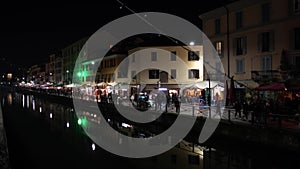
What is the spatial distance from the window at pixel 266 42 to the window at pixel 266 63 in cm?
77

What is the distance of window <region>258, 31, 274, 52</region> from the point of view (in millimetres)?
33625

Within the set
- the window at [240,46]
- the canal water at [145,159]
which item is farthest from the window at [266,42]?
the canal water at [145,159]

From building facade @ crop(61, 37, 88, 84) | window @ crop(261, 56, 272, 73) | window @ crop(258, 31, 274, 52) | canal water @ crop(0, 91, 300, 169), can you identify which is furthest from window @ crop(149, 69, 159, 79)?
building facade @ crop(61, 37, 88, 84)

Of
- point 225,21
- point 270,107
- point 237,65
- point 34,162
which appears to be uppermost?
point 225,21

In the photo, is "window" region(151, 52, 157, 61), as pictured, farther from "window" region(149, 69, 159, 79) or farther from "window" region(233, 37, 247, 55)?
"window" region(233, 37, 247, 55)

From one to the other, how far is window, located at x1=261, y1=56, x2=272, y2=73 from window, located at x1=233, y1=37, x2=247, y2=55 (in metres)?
2.83

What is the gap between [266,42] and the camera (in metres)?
34.5

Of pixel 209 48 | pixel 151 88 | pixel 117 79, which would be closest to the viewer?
pixel 209 48

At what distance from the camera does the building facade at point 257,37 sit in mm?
31284

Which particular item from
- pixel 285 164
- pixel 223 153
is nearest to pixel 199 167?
pixel 223 153

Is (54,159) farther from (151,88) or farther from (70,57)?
(70,57)

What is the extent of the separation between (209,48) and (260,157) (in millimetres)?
24186

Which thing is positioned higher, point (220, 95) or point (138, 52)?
point (138, 52)

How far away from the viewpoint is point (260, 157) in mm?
19219
